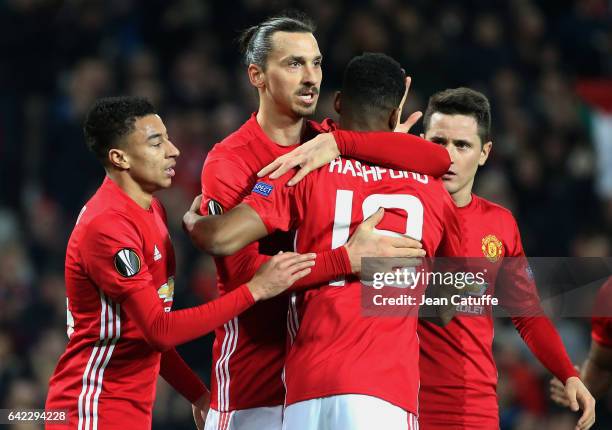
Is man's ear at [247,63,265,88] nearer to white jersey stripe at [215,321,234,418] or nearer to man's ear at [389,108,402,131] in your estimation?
man's ear at [389,108,402,131]

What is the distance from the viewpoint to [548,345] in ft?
14.7

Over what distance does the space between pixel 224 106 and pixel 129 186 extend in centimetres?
498

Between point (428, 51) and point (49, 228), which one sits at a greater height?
point (428, 51)

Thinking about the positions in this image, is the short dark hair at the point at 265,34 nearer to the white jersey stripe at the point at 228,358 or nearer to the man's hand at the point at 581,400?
the white jersey stripe at the point at 228,358

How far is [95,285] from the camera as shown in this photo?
3.95 meters

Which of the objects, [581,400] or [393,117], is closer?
[393,117]

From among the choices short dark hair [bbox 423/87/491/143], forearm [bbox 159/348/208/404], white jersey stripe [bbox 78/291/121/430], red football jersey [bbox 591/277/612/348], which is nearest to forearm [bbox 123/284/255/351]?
white jersey stripe [bbox 78/291/121/430]

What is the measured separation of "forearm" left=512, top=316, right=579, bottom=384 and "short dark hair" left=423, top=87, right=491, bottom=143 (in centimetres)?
84

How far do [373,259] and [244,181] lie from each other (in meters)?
0.64

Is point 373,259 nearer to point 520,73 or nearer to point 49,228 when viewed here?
point 49,228

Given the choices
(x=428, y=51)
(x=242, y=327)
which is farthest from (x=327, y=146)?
(x=428, y=51)

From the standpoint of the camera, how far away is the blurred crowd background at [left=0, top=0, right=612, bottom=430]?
25.6 ft

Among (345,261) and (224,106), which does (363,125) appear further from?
(224,106)

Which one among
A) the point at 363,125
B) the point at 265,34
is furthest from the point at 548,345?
the point at 265,34
